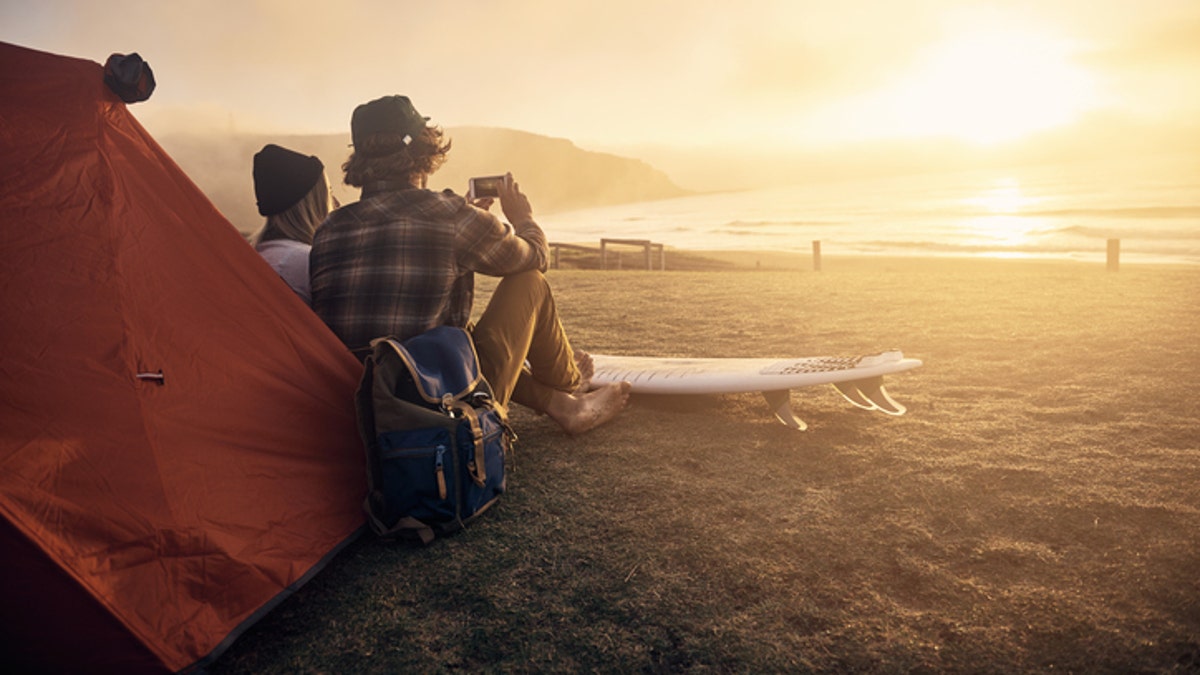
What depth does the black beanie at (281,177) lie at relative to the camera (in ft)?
9.02

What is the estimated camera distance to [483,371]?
9.11 feet

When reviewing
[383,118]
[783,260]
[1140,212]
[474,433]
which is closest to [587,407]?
[474,433]

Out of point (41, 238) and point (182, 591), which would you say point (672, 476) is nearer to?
point (182, 591)

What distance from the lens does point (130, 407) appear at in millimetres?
1760

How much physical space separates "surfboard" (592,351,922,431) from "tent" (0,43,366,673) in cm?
182

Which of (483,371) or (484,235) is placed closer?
(484,235)

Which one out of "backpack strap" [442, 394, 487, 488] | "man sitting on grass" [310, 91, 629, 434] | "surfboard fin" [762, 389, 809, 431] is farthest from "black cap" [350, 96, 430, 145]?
"surfboard fin" [762, 389, 809, 431]

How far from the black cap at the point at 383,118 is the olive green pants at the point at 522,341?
0.65m

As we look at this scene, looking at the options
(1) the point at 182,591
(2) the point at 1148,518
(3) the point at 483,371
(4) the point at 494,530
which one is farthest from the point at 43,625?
(2) the point at 1148,518

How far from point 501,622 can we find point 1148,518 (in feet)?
6.63


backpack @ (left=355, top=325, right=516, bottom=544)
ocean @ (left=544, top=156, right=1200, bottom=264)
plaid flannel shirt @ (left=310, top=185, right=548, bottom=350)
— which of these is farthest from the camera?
ocean @ (left=544, top=156, right=1200, bottom=264)

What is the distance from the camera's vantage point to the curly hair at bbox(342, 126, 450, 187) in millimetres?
2547

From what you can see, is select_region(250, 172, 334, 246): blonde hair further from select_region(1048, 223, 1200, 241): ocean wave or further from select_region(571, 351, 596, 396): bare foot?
select_region(1048, 223, 1200, 241): ocean wave

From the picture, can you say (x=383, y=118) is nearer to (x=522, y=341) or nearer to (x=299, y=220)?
(x=299, y=220)
